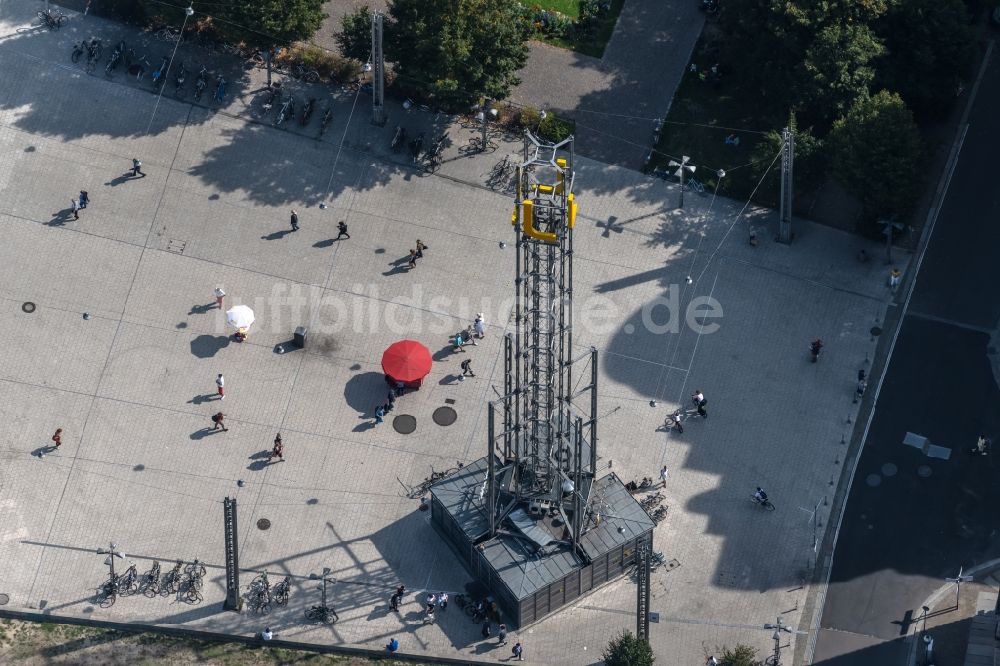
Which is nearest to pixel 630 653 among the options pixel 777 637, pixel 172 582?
pixel 777 637

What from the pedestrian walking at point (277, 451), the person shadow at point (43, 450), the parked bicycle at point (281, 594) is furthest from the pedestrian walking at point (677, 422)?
the person shadow at point (43, 450)

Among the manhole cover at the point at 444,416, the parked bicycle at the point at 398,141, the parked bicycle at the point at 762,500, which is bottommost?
the manhole cover at the point at 444,416

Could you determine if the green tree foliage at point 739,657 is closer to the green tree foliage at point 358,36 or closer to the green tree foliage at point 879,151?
the green tree foliage at point 879,151

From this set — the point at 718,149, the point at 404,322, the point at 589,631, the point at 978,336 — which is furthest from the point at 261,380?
the point at 978,336

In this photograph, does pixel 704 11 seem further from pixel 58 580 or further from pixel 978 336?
pixel 58 580

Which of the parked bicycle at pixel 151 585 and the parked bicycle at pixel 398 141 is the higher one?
the parked bicycle at pixel 398 141

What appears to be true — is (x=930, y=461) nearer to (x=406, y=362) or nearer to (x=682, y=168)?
(x=682, y=168)

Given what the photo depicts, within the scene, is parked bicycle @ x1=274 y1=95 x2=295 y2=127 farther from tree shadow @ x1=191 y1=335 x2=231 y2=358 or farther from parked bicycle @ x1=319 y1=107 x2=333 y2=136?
tree shadow @ x1=191 y1=335 x2=231 y2=358
